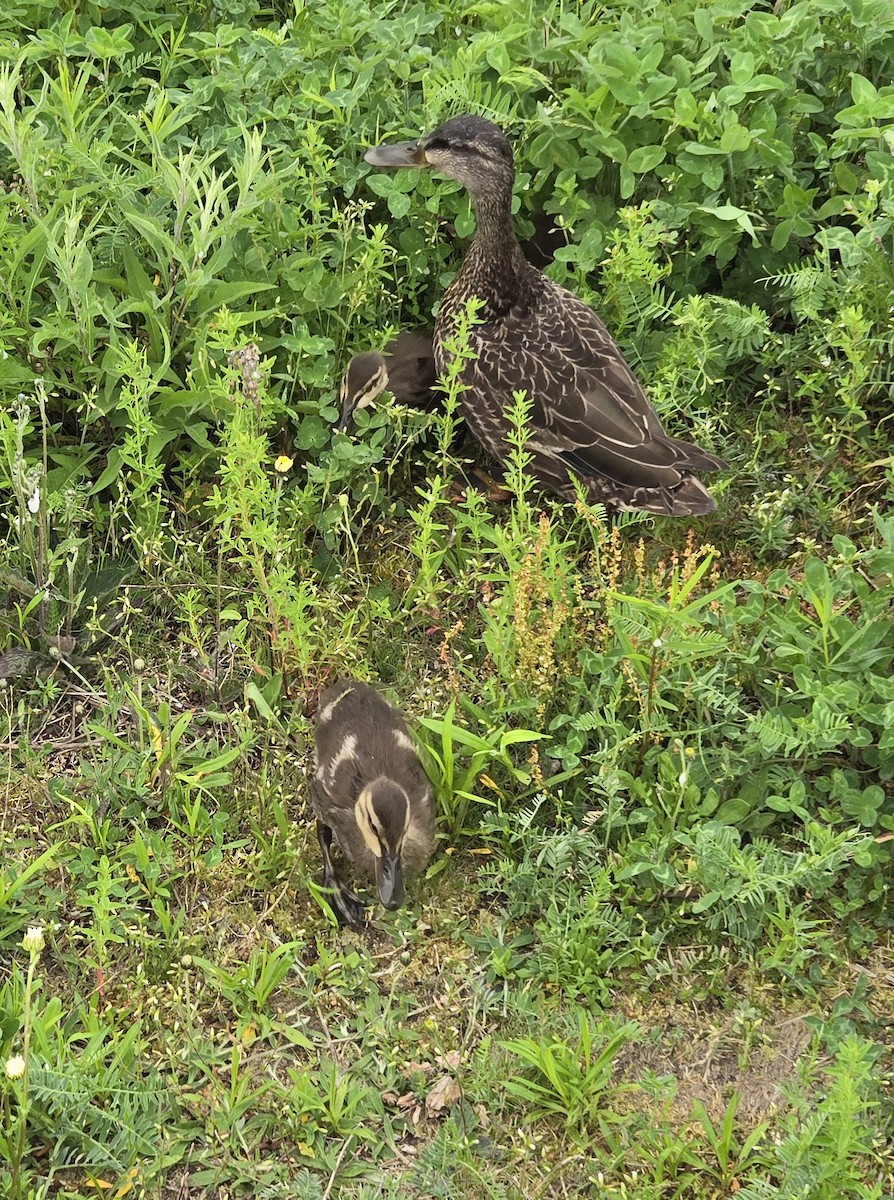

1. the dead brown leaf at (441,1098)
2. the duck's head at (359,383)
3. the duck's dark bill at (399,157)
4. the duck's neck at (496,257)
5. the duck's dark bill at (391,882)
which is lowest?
the dead brown leaf at (441,1098)

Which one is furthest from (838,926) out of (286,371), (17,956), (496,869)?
(286,371)

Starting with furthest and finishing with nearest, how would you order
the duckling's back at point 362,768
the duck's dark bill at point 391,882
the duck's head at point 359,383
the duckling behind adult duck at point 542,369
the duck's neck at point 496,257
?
1. the duck's neck at point 496,257
2. the duck's head at point 359,383
3. the duckling behind adult duck at point 542,369
4. the duckling's back at point 362,768
5. the duck's dark bill at point 391,882

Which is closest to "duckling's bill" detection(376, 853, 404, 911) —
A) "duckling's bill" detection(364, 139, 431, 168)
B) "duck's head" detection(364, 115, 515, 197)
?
"duck's head" detection(364, 115, 515, 197)

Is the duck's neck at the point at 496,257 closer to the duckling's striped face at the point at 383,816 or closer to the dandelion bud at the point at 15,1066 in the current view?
the duckling's striped face at the point at 383,816

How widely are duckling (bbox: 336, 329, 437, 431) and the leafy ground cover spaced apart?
8 centimetres

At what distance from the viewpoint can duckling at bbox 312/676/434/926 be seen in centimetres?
314

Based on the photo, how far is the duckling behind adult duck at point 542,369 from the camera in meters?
3.92

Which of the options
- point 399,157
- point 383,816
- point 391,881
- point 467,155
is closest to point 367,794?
point 383,816

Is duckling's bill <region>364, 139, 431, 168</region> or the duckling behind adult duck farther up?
duckling's bill <region>364, 139, 431, 168</region>

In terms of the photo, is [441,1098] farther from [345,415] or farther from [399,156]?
[399,156]

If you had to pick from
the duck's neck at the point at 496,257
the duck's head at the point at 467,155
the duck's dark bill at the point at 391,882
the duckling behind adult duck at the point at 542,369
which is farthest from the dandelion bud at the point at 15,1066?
the duck's head at the point at 467,155

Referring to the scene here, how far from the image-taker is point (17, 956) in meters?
3.25

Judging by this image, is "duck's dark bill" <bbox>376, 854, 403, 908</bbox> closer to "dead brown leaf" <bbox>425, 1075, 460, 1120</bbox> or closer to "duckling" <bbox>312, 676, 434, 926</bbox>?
"duckling" <bbox>312, 676, 434, 926</bbox>

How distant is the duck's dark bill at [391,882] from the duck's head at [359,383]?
155 cm
